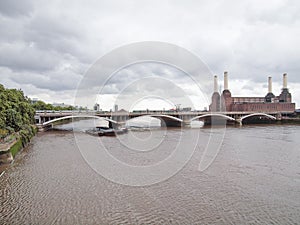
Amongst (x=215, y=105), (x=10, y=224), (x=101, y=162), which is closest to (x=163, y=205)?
(x=10, y=224)

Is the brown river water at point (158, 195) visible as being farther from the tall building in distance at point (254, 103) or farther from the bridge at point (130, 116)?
the tall building in distance at point (254, 103)

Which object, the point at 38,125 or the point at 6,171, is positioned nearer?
the point at 6,171

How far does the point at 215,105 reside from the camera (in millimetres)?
51375

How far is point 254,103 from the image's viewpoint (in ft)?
174

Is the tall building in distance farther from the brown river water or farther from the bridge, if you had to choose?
the brown river water

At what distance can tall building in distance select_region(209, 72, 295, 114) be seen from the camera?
51.8 m

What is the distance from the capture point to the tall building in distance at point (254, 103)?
51750 mm

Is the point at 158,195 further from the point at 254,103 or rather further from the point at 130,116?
the point at 254,103

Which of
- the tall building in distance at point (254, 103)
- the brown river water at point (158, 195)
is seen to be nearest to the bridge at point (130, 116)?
the tall building in distance at point (254, 103)

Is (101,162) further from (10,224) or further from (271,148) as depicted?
(271,148)

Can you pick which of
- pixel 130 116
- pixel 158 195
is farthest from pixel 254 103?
pixel 158 195

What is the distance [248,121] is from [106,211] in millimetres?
43713

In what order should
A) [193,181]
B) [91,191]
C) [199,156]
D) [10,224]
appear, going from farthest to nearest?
[199,156]
[193,181]
[91,191]
[10,224]

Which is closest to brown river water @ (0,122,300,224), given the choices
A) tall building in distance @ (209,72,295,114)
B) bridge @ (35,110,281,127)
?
bridge @ (35,110,281,127)
